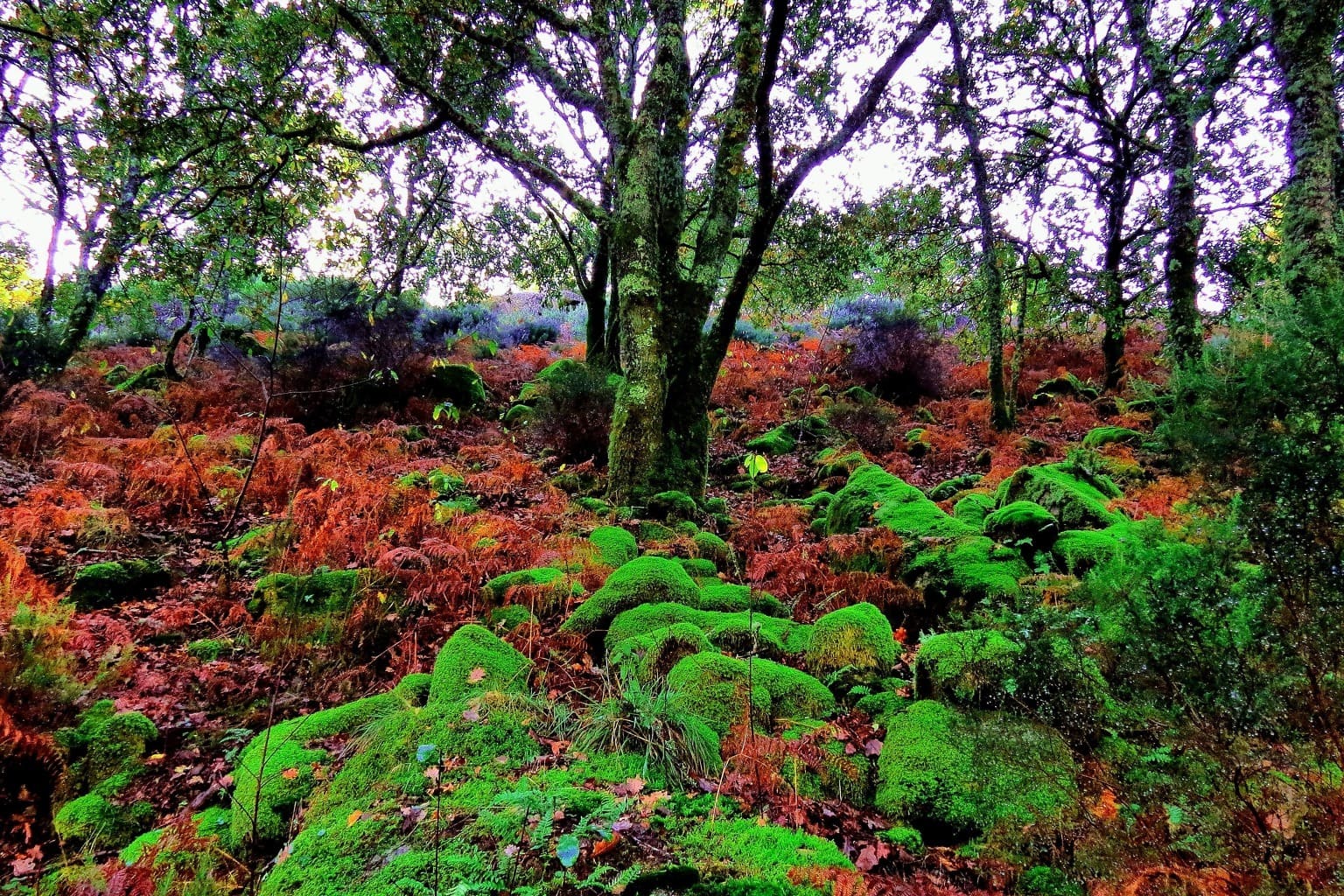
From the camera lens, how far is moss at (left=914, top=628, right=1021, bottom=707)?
293cm

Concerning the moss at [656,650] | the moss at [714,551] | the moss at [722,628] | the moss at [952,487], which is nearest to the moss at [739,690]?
the moss at [656,650]

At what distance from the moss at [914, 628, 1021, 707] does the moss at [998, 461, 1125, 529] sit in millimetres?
2424

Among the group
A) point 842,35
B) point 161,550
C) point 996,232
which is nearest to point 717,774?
point 161,550

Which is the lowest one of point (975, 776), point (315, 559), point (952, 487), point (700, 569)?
point (975, 776)

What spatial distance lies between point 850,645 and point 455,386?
9.47m

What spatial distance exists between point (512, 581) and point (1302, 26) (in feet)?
25.1

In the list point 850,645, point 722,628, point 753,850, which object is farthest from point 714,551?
point 753,850

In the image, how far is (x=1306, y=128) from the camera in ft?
15.8

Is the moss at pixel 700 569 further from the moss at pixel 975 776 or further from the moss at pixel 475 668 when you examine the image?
the moss at pixel 975 776

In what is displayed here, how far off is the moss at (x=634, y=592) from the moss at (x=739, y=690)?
862mm

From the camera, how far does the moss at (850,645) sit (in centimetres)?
358

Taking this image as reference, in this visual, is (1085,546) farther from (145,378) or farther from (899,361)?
(145,378)

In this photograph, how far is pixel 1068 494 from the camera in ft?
16.7

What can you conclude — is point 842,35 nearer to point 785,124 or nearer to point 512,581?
point 785,124
